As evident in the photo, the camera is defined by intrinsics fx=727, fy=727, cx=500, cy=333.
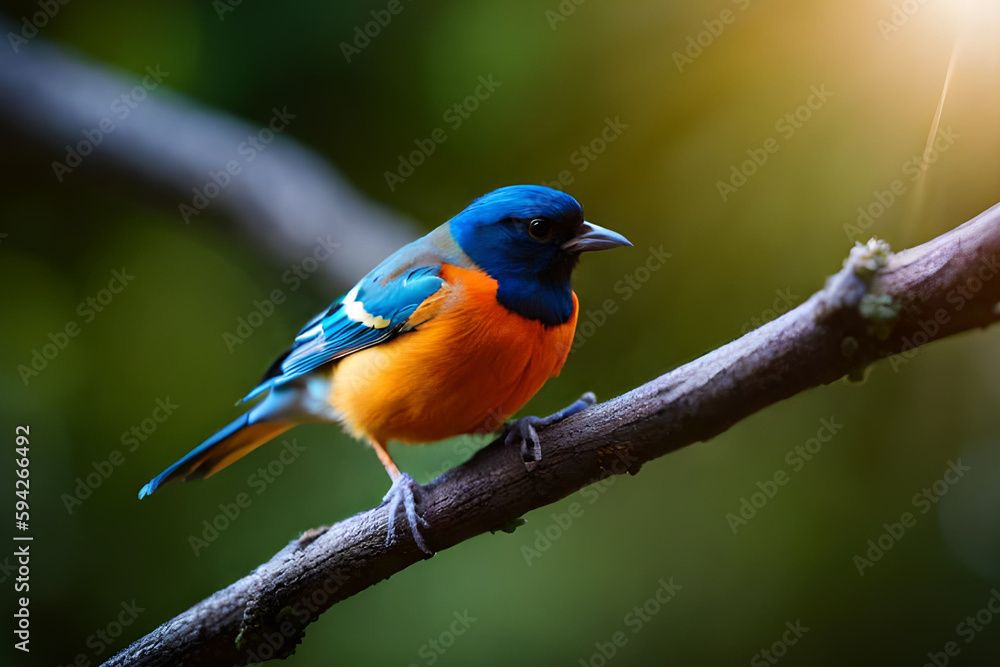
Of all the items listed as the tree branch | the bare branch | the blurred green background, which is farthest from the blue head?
the bare branch

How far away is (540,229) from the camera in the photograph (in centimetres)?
197

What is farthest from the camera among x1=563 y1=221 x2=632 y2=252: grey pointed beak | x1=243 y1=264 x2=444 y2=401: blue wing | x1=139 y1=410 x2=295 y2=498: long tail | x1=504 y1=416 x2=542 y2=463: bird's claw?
x1=139 y1=410 x2=295 y2=498: long tail

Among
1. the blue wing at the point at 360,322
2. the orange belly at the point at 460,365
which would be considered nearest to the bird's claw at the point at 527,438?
the orange belly at the point at 460,365

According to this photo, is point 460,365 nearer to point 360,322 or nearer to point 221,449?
point 360,322

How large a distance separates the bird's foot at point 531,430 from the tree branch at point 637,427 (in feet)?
0.08

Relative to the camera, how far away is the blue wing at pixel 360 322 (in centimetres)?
215

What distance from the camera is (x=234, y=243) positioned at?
3.71m

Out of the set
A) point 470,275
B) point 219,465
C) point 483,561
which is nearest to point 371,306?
point 470,275

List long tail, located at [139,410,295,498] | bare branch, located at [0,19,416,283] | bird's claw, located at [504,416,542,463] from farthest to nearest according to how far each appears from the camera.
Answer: bare branch, located at [0,19,416,283]
long tail, located at [139,410,295,498]
bird's claw, located at [504,416,542,463]

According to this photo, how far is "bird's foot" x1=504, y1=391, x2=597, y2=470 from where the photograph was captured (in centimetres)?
Result: 182

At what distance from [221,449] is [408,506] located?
0.95 metres

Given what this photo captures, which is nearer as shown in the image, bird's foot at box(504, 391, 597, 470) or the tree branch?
the tree branch

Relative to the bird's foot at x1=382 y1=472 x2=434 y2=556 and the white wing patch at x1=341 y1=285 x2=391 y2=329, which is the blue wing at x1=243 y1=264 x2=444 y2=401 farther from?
the bird's foot at x1=382 y1=472 x2=434 y2=556

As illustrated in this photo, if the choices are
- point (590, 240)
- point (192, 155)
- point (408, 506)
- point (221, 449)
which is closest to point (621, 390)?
point (590, 240)
